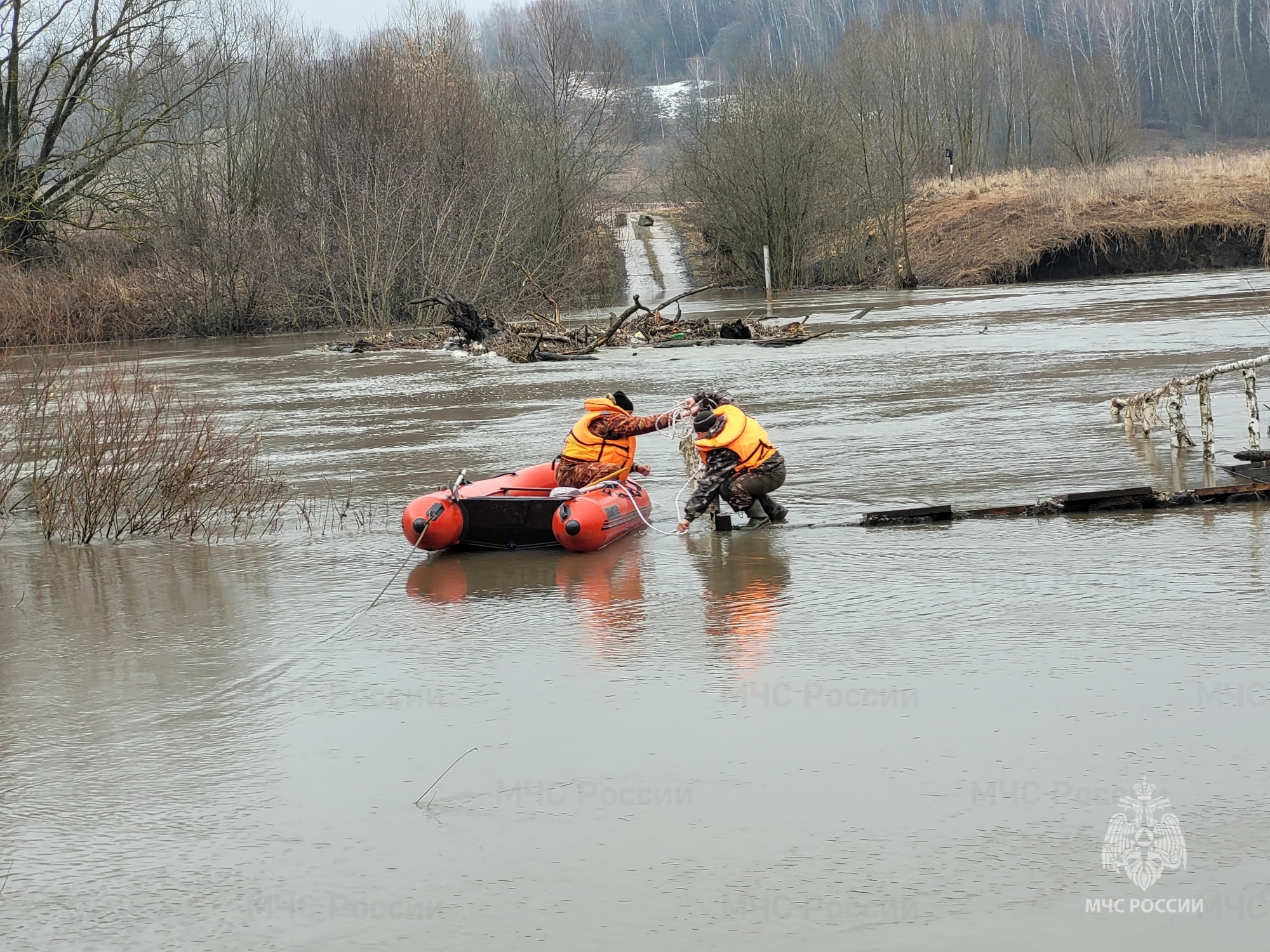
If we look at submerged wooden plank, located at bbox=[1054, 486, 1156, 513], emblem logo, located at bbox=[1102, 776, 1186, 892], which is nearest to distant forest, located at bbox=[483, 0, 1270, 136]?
submerged wooden plank, located at bbox=[1054, 486, 1156, 513]

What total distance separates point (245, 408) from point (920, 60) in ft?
168

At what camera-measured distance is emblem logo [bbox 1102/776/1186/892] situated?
5.06m

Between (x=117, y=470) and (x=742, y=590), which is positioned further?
(x=117, y=470)

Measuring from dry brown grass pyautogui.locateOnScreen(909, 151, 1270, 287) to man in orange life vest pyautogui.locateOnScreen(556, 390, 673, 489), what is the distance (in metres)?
40.1

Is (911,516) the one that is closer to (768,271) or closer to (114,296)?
(114,296)

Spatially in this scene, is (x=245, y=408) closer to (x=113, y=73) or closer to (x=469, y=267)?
(x=469, y=267)

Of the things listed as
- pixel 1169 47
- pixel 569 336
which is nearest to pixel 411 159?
pixel 569 336

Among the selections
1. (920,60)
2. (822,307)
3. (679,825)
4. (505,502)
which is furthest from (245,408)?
(920,60)

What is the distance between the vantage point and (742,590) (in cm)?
934

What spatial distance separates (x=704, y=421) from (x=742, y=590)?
215 cm

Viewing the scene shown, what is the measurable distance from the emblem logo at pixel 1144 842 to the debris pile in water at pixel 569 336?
22856mm

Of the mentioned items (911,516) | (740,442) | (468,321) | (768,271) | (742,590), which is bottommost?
(742,590)

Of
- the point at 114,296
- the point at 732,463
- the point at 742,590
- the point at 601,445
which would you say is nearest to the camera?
the point at 742,590

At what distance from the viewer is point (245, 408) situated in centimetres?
2291
